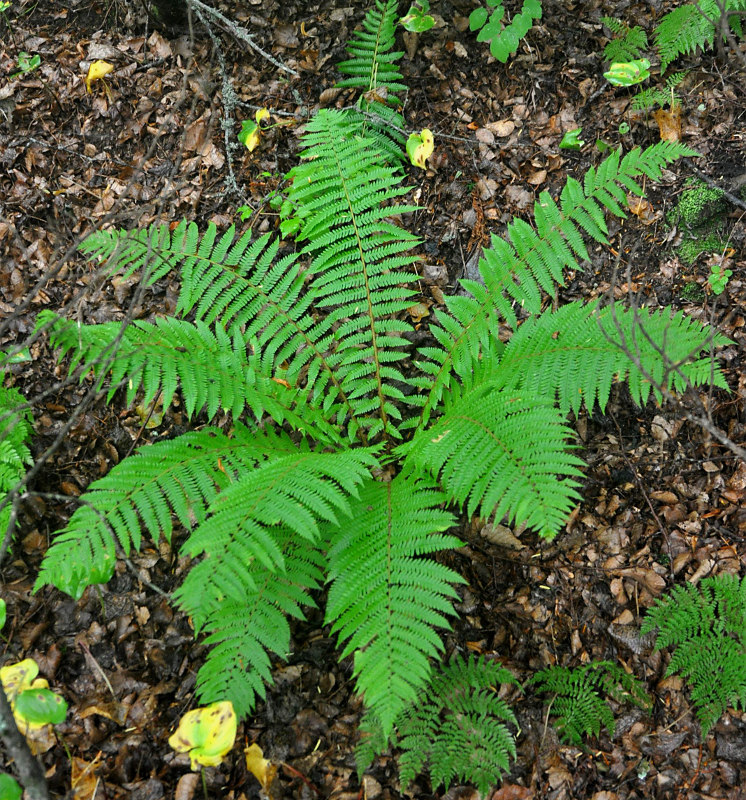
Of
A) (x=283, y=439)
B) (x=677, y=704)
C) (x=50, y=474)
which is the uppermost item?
(x=283, y=439)

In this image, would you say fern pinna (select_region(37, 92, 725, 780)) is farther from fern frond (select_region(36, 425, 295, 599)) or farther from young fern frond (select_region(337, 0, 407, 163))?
young fern frond (select_region(337, 0, 407, 163))

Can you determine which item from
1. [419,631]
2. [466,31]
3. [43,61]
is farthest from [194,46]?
[419,631]

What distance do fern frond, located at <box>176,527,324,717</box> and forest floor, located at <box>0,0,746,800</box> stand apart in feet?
1.38

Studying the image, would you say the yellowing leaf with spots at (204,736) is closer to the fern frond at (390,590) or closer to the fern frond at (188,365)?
the fern frond at (390,590)

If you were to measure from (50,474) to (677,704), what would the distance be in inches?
131

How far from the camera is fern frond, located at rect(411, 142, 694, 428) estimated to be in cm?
296

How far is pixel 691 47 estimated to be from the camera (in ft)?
12.7

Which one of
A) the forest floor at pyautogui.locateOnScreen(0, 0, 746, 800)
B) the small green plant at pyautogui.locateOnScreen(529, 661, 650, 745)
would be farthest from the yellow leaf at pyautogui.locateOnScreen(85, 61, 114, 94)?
the small green plant at pyautogui.locateOnScreen(529, 661, 650, 745)

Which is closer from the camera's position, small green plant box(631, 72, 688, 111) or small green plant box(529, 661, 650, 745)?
small green plant box(529, 661, 650, 745)

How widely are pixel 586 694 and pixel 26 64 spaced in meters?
5.55

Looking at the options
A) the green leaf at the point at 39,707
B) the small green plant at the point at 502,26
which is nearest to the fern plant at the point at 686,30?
the small green plant at the point at 502,26

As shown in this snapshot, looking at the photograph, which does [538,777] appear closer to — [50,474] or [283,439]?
[283,439]

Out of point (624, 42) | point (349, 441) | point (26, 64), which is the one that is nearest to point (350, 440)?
point (349, 441)

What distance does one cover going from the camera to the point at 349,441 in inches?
129
